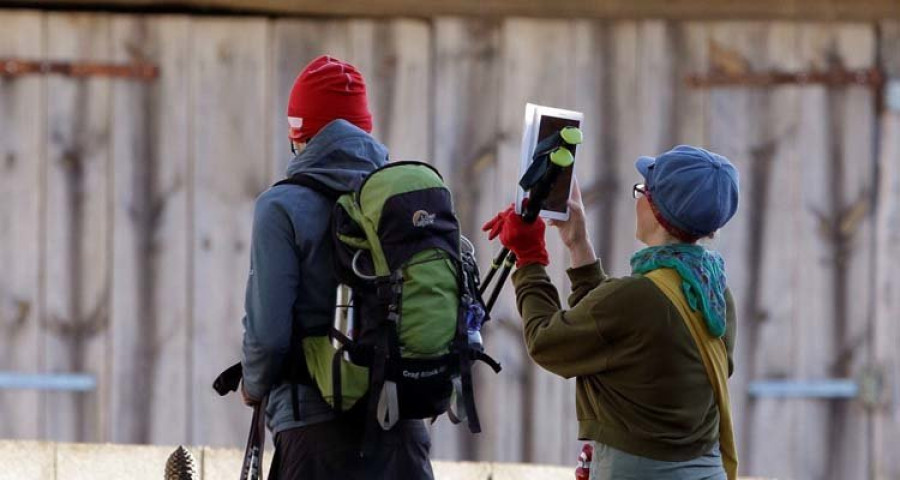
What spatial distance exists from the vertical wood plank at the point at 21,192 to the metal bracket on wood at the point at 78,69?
0.03 metres

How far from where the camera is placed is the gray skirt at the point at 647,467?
3.77m

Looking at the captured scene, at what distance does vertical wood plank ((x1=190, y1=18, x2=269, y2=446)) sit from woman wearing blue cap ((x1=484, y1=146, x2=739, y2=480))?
2886 mm

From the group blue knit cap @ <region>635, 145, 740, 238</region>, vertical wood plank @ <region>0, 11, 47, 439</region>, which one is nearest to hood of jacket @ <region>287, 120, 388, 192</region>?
blue knit cap @ <region>635, 145, 740, 238</region>

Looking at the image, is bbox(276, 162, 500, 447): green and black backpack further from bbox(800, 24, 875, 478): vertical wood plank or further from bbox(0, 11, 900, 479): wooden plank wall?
bbox(800, 24, 875, 478): vertical wood plank

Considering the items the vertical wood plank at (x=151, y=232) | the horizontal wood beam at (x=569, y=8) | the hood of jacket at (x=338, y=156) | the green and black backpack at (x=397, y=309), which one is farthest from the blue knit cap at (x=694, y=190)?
the vertical wood plank at (x=151, y=232)

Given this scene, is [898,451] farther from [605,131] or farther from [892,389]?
[605,131]

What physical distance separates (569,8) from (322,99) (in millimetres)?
2679

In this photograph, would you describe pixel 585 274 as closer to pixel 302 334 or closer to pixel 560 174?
pixel 560 174

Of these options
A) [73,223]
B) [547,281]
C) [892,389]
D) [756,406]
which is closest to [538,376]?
[756,406]

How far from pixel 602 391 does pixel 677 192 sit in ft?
1.57

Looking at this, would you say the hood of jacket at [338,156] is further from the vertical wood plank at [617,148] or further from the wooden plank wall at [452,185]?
the vertical wood plank at [617,148]

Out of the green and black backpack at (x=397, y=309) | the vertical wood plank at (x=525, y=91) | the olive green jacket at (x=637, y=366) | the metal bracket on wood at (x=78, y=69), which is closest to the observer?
the olive green jacket at (x=637, y=366)

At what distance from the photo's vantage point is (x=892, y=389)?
6.71 metres

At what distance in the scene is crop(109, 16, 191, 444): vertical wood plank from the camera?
21.6ft
